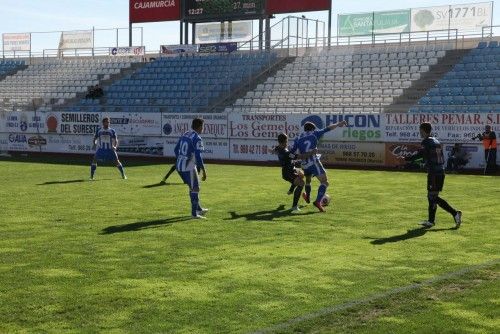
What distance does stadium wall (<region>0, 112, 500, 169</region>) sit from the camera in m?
28.0

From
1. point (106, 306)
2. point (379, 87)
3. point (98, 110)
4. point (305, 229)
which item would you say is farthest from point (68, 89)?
point (106, 306)

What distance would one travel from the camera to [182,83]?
41.2m

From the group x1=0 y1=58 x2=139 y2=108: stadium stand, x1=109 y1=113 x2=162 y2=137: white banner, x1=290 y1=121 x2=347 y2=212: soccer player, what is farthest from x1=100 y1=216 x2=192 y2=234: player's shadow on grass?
x1=0 y1=58 x2=139 y2=108: stadium stand

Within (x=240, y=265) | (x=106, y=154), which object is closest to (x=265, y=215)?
(x=240, y=265)

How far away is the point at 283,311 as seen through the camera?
6.85 metres

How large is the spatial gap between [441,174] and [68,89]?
3708 cm

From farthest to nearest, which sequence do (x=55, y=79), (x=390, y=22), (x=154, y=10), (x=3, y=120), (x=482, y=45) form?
1. (x=55, y=79)
2. (x=154, y=10)
3. (x=390, y=22)
4. (x=3, y=120)
5. (x=482, y=45)

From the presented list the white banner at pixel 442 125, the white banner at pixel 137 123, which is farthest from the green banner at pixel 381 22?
the white banner at pixel 137 123

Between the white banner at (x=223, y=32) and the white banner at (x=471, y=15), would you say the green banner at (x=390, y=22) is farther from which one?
the white banner at (x=223, y=32)

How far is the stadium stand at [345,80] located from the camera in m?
33.7

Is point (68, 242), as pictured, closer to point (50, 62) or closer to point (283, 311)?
point (283, 311)

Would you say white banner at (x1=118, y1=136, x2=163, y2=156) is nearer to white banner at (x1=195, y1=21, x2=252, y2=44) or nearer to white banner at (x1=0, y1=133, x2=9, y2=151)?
white banner at (x1=0, y1=133, x2=9, y2=151)

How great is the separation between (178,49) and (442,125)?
21677 mm

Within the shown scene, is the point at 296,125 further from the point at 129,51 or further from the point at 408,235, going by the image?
the point at 129,51
